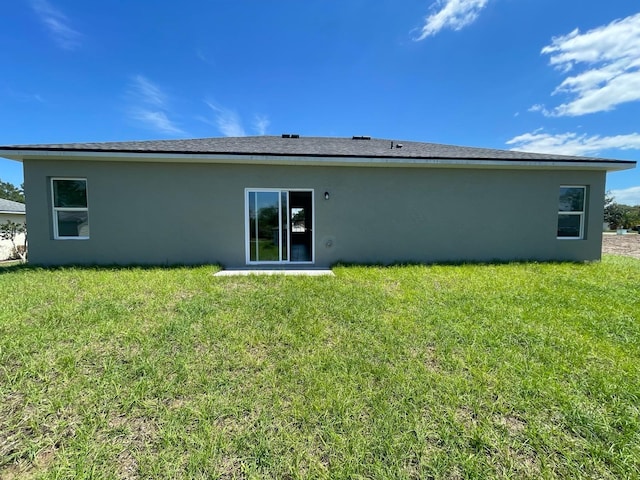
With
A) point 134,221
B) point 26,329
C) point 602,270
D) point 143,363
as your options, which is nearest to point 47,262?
point 134,221

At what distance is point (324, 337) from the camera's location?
385cm

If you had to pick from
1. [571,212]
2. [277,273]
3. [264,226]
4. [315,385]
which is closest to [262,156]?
[264,226]

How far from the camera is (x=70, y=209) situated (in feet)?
26.5

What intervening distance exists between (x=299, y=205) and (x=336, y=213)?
131 cm

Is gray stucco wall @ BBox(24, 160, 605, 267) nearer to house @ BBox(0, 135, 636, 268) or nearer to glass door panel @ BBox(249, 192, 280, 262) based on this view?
house @ BBox(0, 135, 636, 268)

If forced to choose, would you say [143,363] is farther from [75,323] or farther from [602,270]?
[602,270]

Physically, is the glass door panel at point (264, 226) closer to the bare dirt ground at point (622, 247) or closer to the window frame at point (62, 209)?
the window frame at point (62, 209)

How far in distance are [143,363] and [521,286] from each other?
7402 mm

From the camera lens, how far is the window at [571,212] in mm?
9352

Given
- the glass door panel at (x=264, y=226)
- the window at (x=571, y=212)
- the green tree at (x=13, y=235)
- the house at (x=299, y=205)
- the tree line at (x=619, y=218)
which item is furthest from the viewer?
the tree line at (x=619, y=218)

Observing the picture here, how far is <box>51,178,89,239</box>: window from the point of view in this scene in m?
8.05

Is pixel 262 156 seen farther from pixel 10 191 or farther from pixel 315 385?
pixel 10 191

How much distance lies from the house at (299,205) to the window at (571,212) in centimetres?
4

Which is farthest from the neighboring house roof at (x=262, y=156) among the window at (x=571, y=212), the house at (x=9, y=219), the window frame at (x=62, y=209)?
the house at (x=9, y=219)
